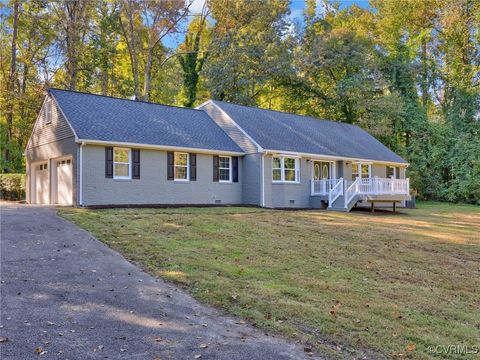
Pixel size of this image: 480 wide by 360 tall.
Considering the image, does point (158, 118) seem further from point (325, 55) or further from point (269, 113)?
point (325, 55)

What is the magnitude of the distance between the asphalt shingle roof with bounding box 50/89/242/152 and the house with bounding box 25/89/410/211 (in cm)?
5

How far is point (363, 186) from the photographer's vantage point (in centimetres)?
2144

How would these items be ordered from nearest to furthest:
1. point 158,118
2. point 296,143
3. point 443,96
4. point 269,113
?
1. point 158,118
2. point 296,143
3. point 269,113
4. point 443,96

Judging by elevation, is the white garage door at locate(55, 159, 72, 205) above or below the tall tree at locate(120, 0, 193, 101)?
below

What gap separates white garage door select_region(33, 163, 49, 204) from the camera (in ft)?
65.2

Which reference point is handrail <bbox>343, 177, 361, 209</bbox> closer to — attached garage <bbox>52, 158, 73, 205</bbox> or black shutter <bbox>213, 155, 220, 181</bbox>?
black shutter <bbox>213, 155, 220, 181</bbox>

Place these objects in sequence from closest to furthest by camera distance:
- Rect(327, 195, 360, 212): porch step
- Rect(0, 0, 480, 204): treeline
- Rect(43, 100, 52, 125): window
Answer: Rect(43, 100, 52, 125): window
Rect(327, 195, 360, 212): porch step
Rect(0, 0, 480, 204): treeline

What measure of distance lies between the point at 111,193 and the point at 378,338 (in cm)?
1330

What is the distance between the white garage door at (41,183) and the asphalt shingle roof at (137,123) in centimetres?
363

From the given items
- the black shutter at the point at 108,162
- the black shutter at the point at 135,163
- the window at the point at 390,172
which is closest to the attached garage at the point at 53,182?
the black shutter at the point at 108,162

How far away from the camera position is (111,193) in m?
16.9

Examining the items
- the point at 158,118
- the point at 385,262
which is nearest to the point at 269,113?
the point at 158,118

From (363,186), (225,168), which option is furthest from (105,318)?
(363,186)

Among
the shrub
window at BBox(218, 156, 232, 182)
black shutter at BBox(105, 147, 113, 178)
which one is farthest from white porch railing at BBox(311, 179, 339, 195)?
Result: the shrub
